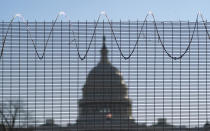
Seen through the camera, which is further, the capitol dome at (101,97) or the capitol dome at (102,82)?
the capitol dome at (102,82)

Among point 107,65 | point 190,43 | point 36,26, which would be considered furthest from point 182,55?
point 36,26

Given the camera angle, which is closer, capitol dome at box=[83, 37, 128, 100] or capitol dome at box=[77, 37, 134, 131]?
capitol dome at box=[77, 37, 134, 131]

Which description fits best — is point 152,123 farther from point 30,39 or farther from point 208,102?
point 30,39

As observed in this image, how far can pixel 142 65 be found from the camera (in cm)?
1789

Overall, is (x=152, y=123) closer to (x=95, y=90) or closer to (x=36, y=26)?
(x=95, y=90)

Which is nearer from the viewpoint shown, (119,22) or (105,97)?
(119,22)

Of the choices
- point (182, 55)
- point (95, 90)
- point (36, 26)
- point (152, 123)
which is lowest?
point (152, 123)

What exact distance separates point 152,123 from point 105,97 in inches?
108

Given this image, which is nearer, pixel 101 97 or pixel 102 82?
pixel 102 82

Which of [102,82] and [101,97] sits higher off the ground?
[102,82]

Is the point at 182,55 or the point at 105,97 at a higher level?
the point at 182,55

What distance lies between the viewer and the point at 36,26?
17.7m

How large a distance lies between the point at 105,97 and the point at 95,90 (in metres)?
0.53

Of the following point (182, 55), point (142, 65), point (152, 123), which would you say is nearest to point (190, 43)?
point (182, 55)
